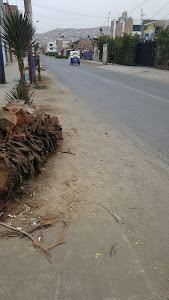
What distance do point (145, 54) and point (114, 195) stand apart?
33508mm

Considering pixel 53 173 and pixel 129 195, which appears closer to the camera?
pixel 129 195

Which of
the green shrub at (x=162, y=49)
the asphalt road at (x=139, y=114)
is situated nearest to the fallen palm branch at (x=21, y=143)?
the asphalt road at (x=139, y=114)

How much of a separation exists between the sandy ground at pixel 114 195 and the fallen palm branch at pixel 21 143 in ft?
0.93

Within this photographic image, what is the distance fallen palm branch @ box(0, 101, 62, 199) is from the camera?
2.96m

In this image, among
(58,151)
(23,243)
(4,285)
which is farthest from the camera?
(58,151)

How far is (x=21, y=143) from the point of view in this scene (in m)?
3.41

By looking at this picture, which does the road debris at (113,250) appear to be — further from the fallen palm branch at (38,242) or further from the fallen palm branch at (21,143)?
the fallen palm branch at (21,143)

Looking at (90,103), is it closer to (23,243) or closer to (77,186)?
(77,186)

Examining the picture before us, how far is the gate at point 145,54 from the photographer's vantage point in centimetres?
3120

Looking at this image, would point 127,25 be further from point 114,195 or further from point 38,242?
point 38,242

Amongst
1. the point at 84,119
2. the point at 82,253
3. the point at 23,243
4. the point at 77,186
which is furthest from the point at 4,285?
the point at 84,119

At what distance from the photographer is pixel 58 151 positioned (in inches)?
187

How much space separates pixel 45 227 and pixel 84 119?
497 cm

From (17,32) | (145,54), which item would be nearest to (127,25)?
(145,54)
